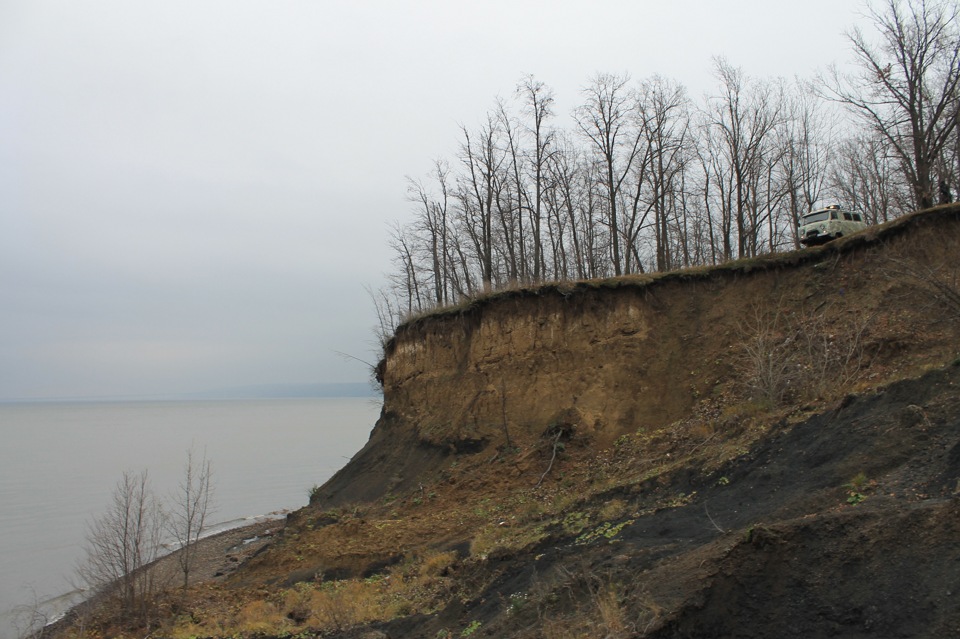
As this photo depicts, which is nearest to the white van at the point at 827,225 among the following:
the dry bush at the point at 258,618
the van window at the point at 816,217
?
the van window at the point at 816,217

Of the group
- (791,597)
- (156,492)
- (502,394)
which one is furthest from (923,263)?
(156,492)

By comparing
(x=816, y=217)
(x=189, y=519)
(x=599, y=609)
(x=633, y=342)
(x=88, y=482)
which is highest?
(x=816, y=217)

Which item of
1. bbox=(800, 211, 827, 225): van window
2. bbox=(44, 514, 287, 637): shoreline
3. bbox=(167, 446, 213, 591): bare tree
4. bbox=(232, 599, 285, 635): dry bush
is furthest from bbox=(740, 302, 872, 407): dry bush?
bbox=(44, 514, 287, 637): shoreline

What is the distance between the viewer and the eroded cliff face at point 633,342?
15812 millimetres

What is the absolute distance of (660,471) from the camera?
41.8 feet

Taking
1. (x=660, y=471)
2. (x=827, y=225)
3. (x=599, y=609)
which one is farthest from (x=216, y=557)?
(x=827, y=225)

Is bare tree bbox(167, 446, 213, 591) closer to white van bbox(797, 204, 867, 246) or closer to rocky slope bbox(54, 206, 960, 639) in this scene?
rocky slope bbox(54, 206, 960, 639)

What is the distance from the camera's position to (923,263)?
51.3 feet

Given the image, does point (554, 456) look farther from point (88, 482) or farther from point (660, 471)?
point (88, 482)

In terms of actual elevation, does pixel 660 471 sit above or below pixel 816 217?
below

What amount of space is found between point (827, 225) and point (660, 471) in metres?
16.1

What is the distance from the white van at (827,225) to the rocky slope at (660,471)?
20.4 ft

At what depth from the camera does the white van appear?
77.2 feet

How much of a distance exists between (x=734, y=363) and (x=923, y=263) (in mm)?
4999
